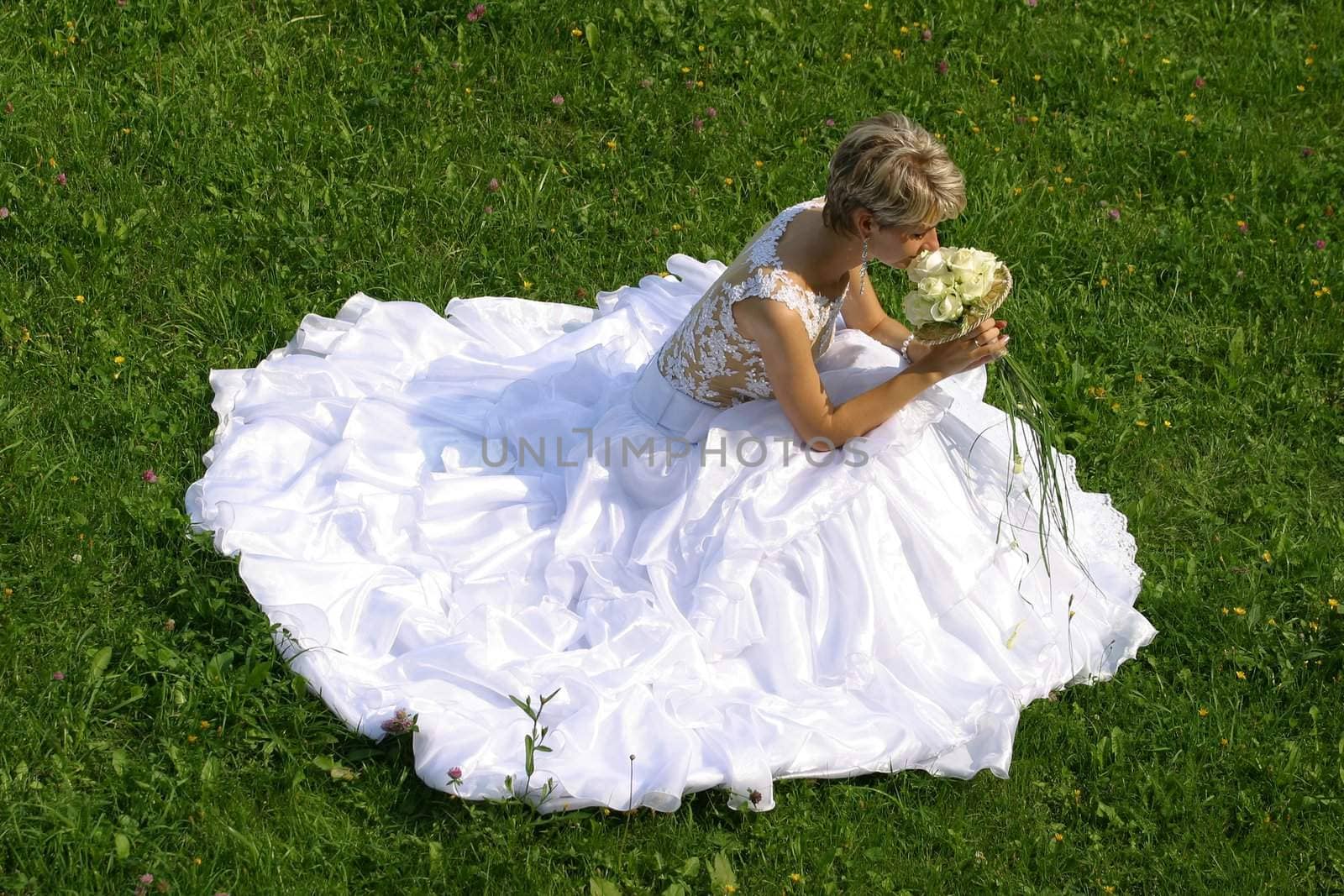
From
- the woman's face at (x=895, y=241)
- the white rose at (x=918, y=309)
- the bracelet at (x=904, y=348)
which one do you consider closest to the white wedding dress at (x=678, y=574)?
the bracelet at (x=904, y=348)

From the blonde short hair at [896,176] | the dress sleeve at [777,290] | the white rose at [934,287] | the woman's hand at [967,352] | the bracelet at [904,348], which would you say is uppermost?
the blonde short hair at [896,176]

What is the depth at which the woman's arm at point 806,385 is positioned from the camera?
4.19 m

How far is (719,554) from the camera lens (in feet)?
14.1

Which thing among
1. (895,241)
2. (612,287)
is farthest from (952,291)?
(612,287)

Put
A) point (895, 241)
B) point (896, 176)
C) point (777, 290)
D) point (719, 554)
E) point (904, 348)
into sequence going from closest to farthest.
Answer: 1. point (896, 176)
2. point (895, 241)
3. point (777, 290)
4. point (719, 554)
5. point (904, 348)

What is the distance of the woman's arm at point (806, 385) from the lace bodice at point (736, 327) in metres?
0.05

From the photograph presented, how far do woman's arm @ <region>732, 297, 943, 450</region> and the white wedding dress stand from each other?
0.08 meters

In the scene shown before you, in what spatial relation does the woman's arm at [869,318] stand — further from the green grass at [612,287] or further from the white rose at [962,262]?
the green grass at [612,287]

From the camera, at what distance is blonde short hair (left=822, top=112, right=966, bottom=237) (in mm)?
3879

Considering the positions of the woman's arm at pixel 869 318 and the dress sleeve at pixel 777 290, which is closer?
the dress sleeve at pixel 777 290

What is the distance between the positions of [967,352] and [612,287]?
2285 mm

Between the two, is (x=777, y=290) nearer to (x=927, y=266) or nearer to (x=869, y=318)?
(x=927, y=266)

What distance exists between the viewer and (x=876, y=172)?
12.7 ft

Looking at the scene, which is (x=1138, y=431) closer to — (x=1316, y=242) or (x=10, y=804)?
(x=1316, y=242)
